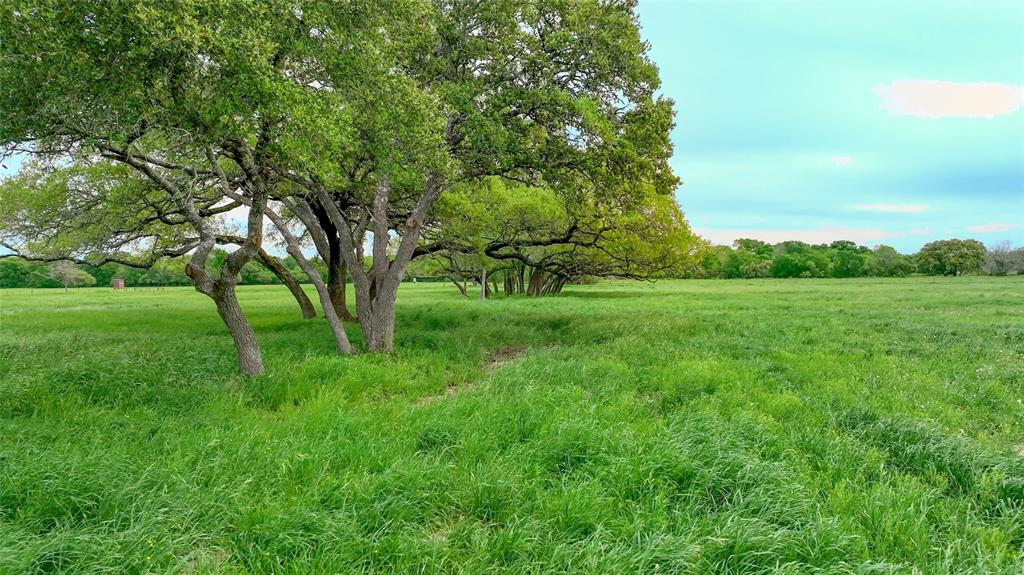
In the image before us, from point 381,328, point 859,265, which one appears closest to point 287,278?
point 381,328

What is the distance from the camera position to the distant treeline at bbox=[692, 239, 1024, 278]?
87.3 m

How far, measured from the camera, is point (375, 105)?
29.1 ft

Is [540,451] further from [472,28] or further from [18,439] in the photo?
[472,28]

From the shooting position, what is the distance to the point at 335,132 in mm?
7297

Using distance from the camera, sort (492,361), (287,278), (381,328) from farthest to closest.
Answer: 1. (287,278)
2. (381,328)
3. (492,361)

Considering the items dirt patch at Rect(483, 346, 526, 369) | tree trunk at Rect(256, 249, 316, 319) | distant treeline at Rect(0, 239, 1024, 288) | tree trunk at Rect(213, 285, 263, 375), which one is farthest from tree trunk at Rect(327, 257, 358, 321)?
distant treeline at Rect(0, 239, 1024, 288)

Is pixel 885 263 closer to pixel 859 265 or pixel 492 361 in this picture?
pixel 859 265

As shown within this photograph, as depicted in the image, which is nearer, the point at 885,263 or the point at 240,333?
the point at 240,333

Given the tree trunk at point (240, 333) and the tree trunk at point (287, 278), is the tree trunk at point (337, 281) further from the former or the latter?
the tree trunk at point (240, 333)

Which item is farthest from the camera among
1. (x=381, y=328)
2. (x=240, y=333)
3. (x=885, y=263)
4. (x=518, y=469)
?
(x=885, y=263)

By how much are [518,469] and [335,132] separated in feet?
18.7

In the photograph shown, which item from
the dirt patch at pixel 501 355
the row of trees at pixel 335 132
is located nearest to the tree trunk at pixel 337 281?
the row of trees at pixel 335 132

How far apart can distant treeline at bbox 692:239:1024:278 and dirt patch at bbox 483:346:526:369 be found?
77.7 metres

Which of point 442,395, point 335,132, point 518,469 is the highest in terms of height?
point 335,132
